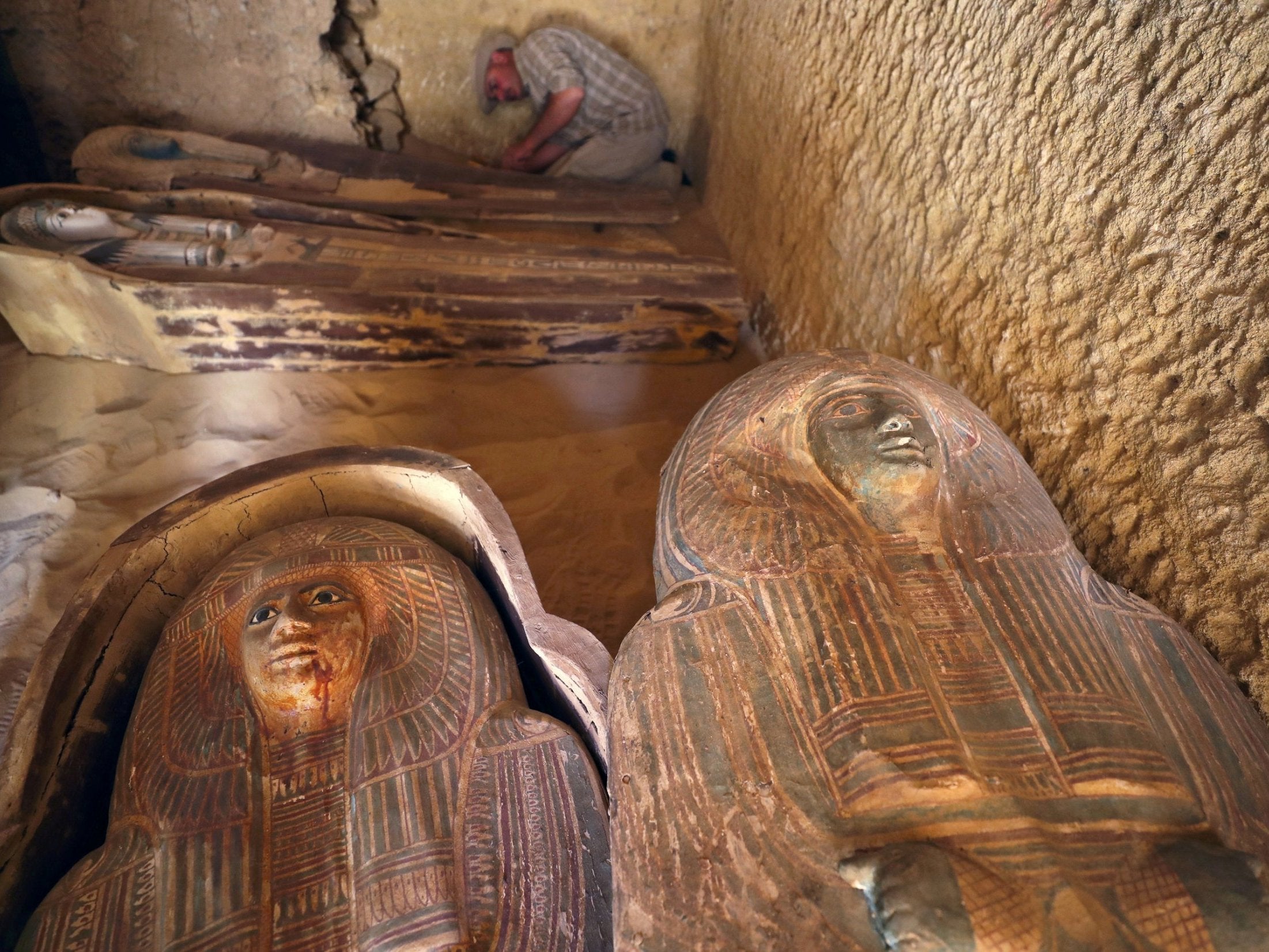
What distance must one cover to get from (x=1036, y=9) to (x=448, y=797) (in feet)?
8.72

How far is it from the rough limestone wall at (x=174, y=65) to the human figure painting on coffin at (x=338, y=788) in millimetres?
3871

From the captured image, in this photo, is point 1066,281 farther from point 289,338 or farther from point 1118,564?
point 289,338

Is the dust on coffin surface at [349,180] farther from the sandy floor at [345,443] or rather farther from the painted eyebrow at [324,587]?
the painted eyebrow at [324,587]

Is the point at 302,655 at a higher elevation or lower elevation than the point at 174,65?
lower

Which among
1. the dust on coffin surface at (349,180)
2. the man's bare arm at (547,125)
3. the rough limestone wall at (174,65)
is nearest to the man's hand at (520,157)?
the man's bare arm at (547,125)

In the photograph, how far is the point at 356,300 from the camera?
11.1 feet

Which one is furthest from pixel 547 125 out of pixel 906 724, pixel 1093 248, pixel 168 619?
pixel 906 724

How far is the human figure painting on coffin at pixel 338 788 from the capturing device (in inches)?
59.7

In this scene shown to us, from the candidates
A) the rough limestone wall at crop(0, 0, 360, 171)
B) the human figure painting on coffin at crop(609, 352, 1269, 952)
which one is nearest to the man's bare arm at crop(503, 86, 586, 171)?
the rough limestone wall at crop(0, 0, 360, 171)

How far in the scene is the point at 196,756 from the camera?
1.71 meters

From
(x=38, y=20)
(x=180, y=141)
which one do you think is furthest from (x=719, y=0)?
→ (x=38, y=20)

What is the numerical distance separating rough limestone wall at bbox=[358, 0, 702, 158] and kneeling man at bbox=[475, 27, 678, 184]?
17 centimetres

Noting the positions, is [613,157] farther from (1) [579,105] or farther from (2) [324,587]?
(2) [324,587]

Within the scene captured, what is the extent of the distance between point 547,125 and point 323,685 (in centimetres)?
434
